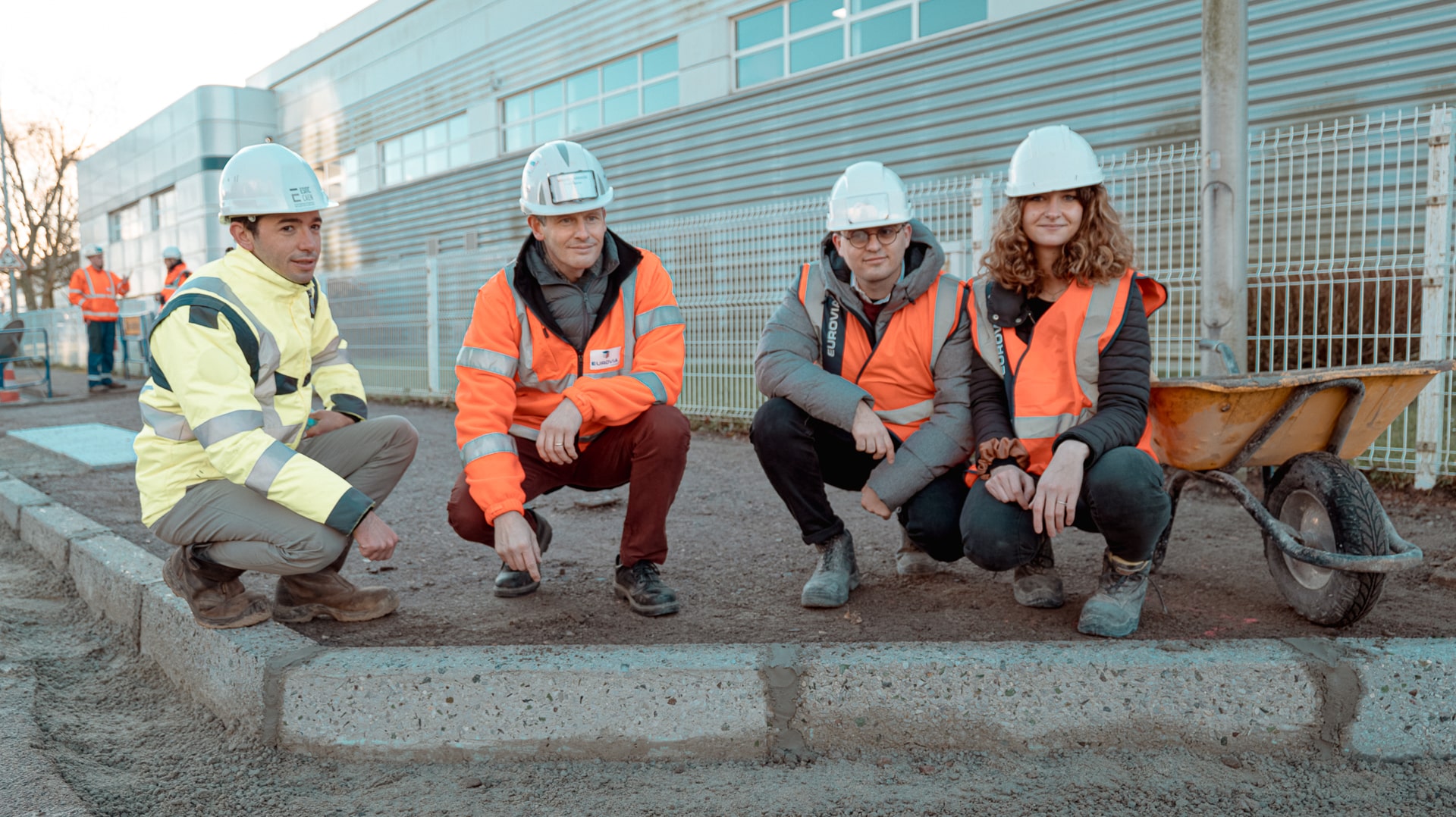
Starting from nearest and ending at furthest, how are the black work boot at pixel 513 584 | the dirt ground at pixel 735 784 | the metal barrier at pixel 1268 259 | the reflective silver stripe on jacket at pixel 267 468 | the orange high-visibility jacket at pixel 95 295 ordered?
the dirt ground at pixel 735 784, the reflective silver stripe on jacket at pixel 267 468, the black work boot at pixel 513 584, the metal barrier at pixel 1268 259, the orange high-visibility jacket at pixel 95 295

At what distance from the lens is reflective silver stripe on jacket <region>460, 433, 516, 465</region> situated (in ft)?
10.4

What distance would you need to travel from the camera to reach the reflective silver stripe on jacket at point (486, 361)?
335cm

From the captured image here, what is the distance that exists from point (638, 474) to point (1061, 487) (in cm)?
141

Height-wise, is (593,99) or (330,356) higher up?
(593,99)

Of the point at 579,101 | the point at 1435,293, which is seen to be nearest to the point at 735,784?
the point at 1435,293

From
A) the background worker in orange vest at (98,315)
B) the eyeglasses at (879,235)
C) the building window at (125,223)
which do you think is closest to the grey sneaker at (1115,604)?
the eyeglasses at (879,235)

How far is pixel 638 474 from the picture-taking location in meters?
3.49

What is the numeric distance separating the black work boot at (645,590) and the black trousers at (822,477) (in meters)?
0.53

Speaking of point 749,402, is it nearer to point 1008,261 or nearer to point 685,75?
point 1008,261

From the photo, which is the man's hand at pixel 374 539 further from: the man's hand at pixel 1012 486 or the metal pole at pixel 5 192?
the metal pole at pixel 5 192

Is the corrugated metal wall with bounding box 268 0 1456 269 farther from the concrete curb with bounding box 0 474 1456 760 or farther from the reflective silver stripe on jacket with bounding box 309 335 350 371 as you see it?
the reflective silver stripe on jacket with bounding box 309 335 350 371

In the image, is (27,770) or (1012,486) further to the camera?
(1012,486)

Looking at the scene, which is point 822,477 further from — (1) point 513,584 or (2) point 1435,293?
(2) point 1435,293

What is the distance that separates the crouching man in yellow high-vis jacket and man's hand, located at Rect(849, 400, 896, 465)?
1497 millimetres
